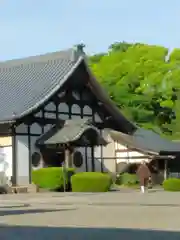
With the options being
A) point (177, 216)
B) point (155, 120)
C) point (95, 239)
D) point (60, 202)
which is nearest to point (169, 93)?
point (155, 120)

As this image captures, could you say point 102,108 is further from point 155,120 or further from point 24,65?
point 155,120

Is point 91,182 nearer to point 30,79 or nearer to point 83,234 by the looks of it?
point 30,79

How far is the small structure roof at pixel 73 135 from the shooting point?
3753 centimetres

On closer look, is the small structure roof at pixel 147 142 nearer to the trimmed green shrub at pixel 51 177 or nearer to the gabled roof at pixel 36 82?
the gabled roof at pixel 36 82

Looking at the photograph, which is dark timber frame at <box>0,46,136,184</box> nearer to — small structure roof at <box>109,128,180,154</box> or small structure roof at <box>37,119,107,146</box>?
small structure roof at <box>37,119,107,146</box>

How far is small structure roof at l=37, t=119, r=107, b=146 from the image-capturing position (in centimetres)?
3753

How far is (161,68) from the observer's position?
63.8 metres

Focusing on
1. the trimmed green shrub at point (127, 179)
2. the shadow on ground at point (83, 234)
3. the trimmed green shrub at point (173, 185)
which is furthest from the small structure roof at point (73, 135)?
the shadow on ground at point (83, 234)

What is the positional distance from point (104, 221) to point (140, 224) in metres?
1.52

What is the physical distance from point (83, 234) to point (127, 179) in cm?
2951

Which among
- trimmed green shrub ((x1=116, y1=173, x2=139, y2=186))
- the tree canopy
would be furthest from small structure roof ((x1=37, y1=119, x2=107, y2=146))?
the tree canopy

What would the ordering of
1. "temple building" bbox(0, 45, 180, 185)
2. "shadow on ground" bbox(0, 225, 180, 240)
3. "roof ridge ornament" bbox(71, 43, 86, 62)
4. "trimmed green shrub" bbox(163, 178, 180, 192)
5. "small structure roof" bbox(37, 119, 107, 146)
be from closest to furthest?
"shadow on ground" bbox(0, 225, 180, 240) → "trimmed green shrub" bbox(163, 178, 180, 192) → "small structure roof" bbox(37, 119, 107, 146) → "temple building" bbox(0, 45, 180, 185) → "roof ridge ornament" bbox(71, 43, 86, 62)

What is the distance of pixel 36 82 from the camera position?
41.6 m

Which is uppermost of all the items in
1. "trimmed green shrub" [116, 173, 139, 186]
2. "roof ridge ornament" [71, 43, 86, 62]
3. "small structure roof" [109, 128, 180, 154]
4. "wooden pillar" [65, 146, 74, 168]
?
"roof ridge ornament" [71, 43, 86, 62]
